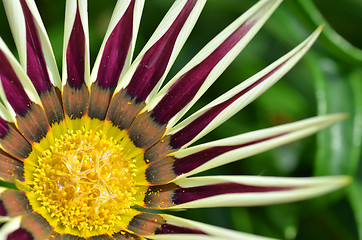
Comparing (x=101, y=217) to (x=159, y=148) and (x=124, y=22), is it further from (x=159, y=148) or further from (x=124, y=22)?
(x=124, y=22)

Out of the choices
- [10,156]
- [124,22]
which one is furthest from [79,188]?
[124,22]

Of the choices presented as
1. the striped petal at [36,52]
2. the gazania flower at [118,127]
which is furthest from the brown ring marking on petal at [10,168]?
the striped petal at [36,52]

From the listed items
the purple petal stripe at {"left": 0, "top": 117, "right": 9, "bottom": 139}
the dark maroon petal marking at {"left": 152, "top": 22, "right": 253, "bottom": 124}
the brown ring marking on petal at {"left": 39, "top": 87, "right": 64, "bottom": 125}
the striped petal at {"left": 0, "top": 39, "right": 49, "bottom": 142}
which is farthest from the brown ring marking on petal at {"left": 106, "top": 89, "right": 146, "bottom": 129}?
the purple petal stripe at {"left": 0, "top": 117, "right": 9, "bottom": 139}

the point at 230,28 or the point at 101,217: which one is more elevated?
the point at 230,28

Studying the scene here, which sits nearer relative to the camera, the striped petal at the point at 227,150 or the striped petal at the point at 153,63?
the striped petal at the point at 227,150

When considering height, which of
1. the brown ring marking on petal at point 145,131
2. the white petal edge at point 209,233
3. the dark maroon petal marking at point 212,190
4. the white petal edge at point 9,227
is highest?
the brown ring marking on petal at point 145,131

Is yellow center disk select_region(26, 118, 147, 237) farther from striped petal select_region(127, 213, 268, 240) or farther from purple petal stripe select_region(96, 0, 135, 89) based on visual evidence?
purple petal stripe select_region(96, 0, 135, 89)

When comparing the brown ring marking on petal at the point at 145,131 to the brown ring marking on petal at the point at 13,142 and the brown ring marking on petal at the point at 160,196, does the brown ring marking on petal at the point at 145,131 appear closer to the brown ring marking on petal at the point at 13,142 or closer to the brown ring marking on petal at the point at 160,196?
the brown ring marking on petal at the point at 160,196
